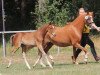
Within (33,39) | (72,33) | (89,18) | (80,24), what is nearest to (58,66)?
(33,39)

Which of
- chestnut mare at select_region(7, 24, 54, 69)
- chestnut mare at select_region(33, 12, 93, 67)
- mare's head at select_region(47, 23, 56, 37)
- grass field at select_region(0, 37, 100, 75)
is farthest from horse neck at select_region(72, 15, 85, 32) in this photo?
grass field at select_region(0, 37, 100, 75)

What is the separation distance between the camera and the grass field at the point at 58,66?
15.4 metres

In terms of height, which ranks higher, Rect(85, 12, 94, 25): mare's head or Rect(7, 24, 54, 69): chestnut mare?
Rect(85, 12, 94, 25): mare's head

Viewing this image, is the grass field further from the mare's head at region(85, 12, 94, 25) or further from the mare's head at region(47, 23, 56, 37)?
the mare's head at region(85, 12, 94, 25)

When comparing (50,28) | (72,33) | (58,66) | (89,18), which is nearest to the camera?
(50,28)

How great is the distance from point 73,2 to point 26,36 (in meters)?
15.6

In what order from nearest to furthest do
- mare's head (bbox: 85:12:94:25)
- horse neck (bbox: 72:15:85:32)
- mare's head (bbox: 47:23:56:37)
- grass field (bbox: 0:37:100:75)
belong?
1. grass field (bbox: 0:37:100:75)
2. mare's head (bbox: 47:23:56:37)
3. mare's head (bbox: 85:12:94:25)
4. horse neck (bbox: 72:15:85:32)

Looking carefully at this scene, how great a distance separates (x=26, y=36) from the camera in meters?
18.0

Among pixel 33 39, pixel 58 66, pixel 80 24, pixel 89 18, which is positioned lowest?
pixel 58 66

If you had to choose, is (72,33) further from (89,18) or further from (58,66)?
(58,66)

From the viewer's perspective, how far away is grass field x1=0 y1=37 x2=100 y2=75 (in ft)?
50.5

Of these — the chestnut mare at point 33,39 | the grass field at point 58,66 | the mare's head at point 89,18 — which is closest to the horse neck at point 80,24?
the mare's head at point 89,18

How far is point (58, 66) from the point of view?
18141mm

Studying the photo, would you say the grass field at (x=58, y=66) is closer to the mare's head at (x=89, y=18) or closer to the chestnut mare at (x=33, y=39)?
the chestnut mare at (x=33, y=39)
